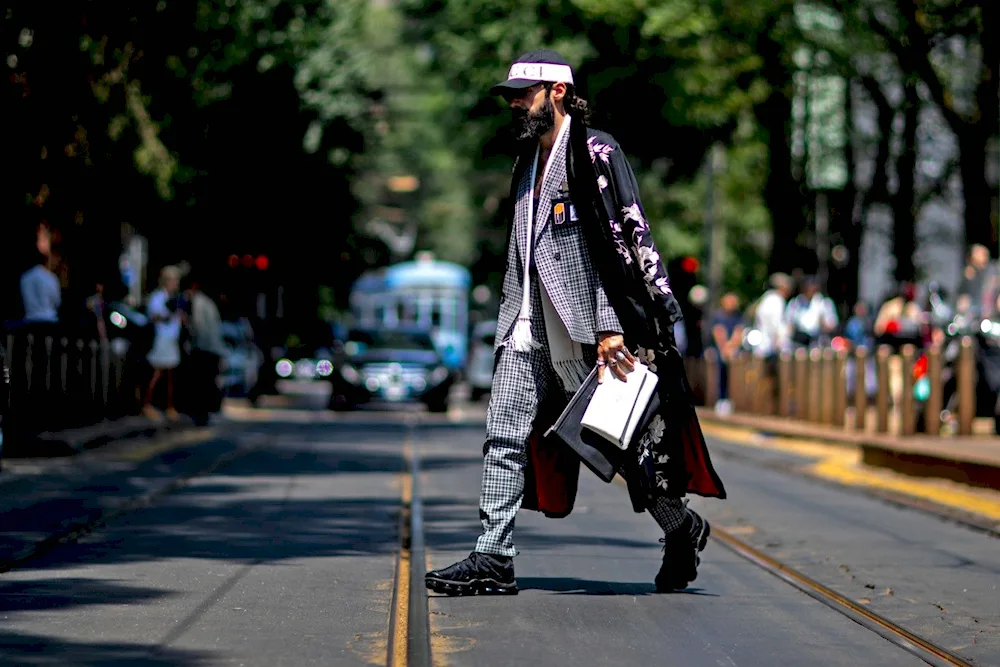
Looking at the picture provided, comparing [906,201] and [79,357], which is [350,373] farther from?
[79,357]

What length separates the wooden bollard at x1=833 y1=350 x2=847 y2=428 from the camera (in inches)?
822

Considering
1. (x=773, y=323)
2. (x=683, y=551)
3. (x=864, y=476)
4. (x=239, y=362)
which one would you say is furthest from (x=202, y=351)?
(x=683, y=551)

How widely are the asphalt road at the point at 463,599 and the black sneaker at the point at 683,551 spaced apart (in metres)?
0.09

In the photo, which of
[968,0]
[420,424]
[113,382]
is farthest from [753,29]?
[113,382]

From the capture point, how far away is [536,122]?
747 centimetres

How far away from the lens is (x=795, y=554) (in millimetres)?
9539

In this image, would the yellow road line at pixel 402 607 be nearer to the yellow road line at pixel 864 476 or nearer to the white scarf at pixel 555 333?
the white scarf at pixel 555 333

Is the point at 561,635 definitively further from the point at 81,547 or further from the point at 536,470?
the point at 81,547

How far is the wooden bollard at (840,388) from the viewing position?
2088 cm

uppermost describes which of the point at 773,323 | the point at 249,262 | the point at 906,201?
the point at 906,201

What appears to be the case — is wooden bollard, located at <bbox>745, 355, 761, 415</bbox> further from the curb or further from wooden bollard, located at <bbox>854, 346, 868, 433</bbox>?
the curb

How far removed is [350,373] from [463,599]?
78.0 ft

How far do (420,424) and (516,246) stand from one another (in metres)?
18.4

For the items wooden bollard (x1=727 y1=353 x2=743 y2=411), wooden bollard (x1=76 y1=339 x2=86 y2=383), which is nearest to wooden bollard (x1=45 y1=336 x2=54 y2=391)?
wooden bollard (x1=76 y1=339 x2=86 y2=383)
